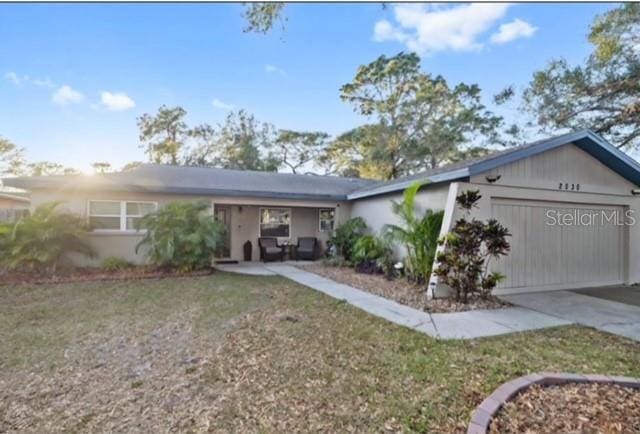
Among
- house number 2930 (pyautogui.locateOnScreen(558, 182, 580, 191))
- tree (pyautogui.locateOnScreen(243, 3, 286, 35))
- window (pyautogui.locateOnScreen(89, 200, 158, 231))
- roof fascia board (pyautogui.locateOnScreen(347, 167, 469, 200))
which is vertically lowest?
window (pyautogui.locateOnScreen(89, 200, 158, 231))

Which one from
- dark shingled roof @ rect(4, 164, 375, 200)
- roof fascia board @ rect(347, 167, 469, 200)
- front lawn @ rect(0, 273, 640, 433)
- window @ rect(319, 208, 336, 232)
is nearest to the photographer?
front lawn @ rect(0, 273, 640, 433)

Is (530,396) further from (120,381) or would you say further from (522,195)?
(522,195)

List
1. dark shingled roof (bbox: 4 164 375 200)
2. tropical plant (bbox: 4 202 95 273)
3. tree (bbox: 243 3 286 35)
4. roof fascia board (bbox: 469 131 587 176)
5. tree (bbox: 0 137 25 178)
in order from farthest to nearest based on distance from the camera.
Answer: tree (bbox: 0 137 25 178) < dark shingled roof (bbox: 4 164 375 200) < tropical plant (bbox: 4 202 95 273) < roof fascia board (bbox: 469 131 587 176) < tree (bbox: 243 3 286 35)

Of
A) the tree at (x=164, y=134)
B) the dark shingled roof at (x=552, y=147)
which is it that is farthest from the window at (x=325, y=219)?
the tree at (x=164, y=134)

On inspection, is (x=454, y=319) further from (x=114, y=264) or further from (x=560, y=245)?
(x=114, y=264)

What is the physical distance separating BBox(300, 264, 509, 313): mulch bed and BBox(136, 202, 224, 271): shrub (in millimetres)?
3122

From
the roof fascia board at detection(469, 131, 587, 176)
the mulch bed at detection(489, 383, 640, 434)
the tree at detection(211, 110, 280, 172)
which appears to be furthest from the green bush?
the tree at detection(211, 110, 280, 172)

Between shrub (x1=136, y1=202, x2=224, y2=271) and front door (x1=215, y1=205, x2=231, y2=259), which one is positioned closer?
shrub (x1=136, y1=202, x2=224, y2=271)

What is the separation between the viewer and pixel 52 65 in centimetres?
983

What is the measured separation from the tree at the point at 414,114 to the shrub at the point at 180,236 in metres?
16.0

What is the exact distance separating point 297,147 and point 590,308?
2448cm

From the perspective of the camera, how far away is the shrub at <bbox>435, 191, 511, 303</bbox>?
615 centimetres

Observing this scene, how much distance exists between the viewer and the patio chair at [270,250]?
12.4 meters

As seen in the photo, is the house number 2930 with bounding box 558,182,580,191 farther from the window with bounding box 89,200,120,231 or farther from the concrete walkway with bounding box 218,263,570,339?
the window with bounding box 89,200,120,231
